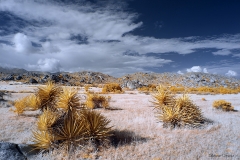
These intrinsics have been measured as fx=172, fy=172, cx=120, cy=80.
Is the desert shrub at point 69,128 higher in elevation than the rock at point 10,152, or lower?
higher

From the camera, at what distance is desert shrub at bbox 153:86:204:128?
796cm

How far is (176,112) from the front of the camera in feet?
26.3

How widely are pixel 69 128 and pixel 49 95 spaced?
8.00ft

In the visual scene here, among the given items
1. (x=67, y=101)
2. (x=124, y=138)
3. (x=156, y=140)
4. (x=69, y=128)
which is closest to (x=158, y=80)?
(x=156, y=140)

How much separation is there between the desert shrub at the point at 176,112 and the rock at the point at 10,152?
230 inches

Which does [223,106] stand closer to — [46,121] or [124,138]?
[124,138]

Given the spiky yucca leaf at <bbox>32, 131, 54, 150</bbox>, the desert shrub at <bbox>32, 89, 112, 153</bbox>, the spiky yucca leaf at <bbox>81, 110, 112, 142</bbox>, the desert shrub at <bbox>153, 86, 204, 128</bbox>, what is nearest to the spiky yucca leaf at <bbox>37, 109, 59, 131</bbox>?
the desert shrub at <bbox>32, 89, 112, 153</bbox>

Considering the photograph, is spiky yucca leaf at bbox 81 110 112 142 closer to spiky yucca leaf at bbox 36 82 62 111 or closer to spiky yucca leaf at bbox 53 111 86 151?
spiky yucca leaf at bbox 53 111 86 151

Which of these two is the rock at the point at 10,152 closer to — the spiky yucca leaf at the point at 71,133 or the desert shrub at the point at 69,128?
the desert shrub at the point at 69,128

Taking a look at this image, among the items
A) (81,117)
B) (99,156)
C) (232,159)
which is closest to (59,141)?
(81,117)

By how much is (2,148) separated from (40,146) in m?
0.95

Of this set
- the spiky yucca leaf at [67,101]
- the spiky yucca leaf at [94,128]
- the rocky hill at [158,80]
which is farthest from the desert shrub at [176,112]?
the rocky hill at [158,80]

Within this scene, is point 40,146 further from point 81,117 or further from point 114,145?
point 114,145

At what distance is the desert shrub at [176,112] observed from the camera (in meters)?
7.96
